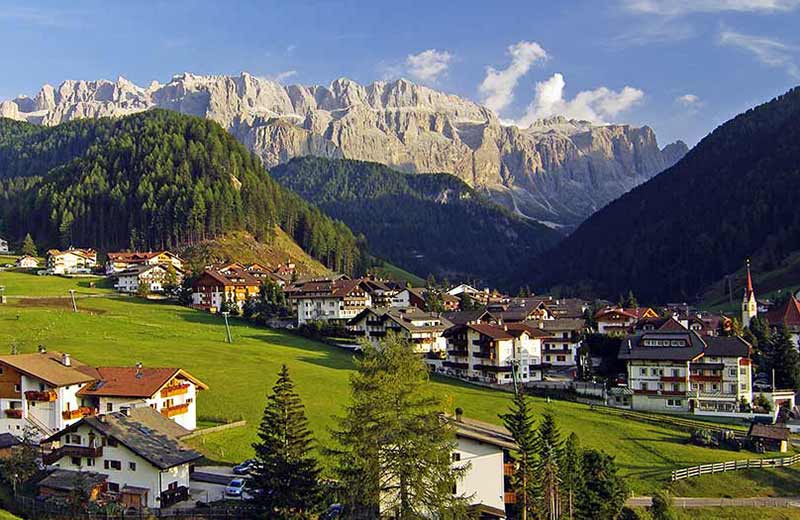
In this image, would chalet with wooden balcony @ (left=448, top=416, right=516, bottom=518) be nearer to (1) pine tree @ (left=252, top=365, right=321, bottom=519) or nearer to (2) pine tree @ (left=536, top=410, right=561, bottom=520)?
(2) pine tree @ (left=536, top=410, right=561, bottom=520)

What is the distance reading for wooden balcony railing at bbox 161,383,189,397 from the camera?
5539cm

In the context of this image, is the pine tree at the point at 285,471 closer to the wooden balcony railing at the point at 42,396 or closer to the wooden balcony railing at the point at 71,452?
the wooden balcony railing at the point at 71,452

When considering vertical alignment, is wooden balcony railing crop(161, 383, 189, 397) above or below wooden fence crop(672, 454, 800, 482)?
above

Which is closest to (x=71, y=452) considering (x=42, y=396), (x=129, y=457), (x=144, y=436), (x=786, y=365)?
(x=129, y=457)

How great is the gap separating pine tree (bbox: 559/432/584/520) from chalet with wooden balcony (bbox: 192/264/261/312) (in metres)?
94.8

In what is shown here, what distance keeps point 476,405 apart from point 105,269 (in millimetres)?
125284

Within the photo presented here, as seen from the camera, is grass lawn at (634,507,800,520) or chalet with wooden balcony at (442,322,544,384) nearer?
grass lawn at (634,507,800,520)

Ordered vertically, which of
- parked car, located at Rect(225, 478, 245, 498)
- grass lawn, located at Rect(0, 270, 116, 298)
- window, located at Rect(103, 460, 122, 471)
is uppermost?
grass lawn, located at Rect(0, 270, 116, 298)

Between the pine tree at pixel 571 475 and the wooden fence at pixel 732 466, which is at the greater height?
the pine tree at pixel 571 475

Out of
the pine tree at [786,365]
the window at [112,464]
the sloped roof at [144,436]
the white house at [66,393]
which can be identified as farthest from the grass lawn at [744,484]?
the window at [112,464]

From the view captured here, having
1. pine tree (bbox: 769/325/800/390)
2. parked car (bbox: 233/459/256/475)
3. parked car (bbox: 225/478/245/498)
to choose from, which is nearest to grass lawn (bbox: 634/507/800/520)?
parked car (bbox: 233/459/256/475)

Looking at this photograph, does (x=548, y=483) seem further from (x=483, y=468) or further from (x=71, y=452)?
(x=71, y=452)

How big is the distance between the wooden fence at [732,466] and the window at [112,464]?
4129 centimetres

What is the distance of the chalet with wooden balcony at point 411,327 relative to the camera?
106 m
